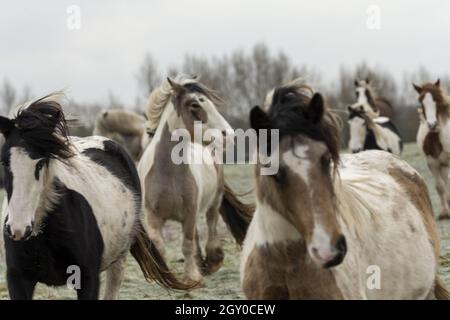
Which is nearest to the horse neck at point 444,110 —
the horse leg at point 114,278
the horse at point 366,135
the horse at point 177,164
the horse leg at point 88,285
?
the horse at point 366,135

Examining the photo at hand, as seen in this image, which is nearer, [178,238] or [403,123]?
[178,238]

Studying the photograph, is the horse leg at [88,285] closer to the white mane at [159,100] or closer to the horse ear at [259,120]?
the horse ear at [259,120]

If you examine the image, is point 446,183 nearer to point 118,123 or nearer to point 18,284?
point 118,123

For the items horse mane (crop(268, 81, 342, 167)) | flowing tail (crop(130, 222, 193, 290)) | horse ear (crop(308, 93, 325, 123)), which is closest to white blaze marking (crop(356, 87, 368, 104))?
flowing tail (crop(130, 222, 193, 290))

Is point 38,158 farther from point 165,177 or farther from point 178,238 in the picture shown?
point 178,238

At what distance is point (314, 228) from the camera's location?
347 cm

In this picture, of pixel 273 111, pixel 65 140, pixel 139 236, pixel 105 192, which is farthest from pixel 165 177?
pixel 273 111

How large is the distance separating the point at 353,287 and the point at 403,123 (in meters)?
45.0

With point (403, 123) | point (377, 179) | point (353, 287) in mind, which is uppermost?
point (377, 179)

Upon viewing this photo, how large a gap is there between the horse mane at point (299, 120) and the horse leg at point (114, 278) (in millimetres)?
3423

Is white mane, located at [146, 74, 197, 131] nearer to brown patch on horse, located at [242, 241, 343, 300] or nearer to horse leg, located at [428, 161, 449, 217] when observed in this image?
brown patch on horse, located at [242, 241, 343, 300]

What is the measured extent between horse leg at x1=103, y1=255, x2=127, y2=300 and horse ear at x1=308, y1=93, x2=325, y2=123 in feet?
11.7

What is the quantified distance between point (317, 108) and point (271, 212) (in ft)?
1.89
